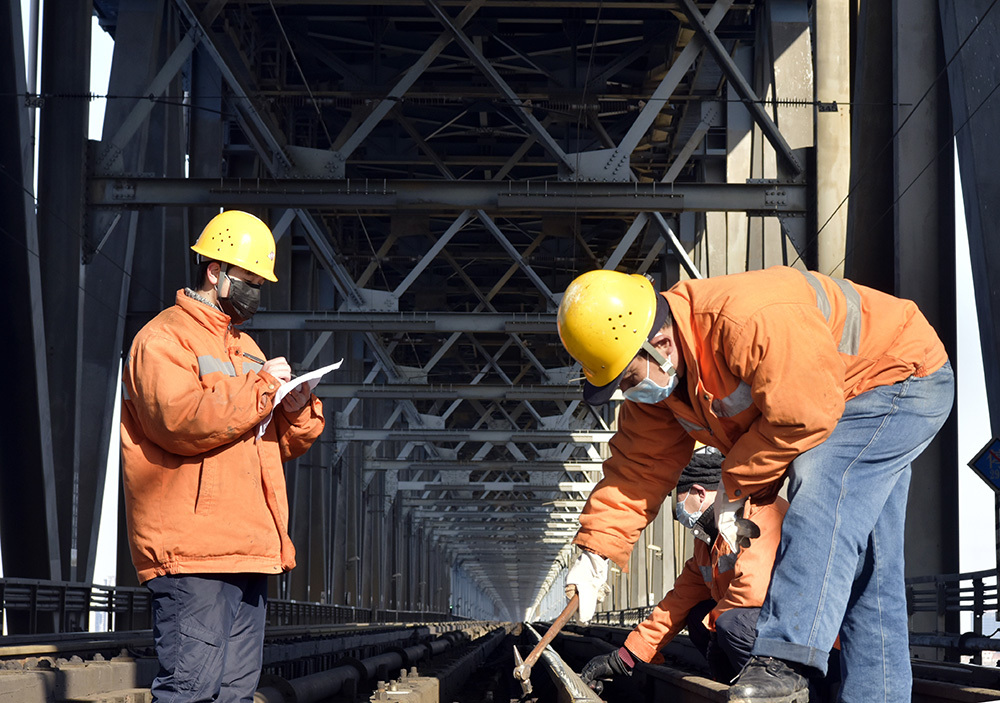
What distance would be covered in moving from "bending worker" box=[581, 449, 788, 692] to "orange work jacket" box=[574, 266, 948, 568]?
46 cm

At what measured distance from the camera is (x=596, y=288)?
3389 mm

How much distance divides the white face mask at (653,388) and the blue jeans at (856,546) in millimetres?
403

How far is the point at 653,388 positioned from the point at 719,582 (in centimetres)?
158

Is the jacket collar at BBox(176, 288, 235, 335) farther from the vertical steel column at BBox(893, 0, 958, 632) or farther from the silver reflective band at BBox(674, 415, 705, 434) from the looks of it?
the vertical steel column at BBox(893, 0, 958, 632)

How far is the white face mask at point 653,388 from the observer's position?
3.36 m

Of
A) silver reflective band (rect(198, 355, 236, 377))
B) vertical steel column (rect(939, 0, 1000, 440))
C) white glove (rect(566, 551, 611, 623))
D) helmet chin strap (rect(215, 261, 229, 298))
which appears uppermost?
vertical steel column (rect(939, 0, 1000, 440))

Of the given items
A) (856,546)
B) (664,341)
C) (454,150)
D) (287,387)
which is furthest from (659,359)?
(454,150)

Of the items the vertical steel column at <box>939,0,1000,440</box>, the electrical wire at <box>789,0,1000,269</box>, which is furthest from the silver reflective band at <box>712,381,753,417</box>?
the electrical wire at <box>789,0,1000,269</box>

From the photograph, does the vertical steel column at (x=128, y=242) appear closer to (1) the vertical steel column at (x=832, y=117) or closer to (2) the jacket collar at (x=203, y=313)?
(1) the vertical steel column at (x=832, y=117)

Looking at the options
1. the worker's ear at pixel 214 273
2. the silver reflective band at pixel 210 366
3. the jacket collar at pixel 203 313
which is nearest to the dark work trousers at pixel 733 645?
the silver reflective band at pixel 210 366

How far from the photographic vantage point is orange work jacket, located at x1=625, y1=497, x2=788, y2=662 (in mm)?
4426

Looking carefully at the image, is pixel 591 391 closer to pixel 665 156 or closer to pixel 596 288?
pixel 596 288

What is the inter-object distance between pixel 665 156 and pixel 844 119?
425 inches

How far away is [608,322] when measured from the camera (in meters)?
3.31
